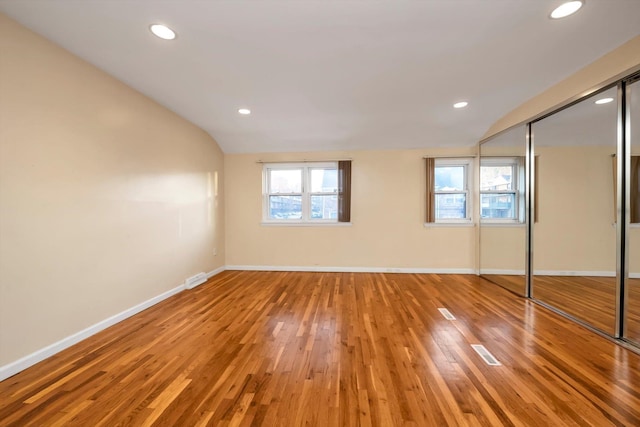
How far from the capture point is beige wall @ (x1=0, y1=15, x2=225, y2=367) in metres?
1.70

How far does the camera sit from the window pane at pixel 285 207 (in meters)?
4.88

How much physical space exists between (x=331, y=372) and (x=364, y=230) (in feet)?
10.3

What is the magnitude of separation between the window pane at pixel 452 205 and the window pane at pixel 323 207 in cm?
199

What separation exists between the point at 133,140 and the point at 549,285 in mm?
5492

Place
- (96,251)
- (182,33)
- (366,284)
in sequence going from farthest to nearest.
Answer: (366,284)
(96,251)
(182,33)

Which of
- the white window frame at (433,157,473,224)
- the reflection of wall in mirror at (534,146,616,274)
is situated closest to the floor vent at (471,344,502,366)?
the reflection of wall in mirror at (534,146,616,274)

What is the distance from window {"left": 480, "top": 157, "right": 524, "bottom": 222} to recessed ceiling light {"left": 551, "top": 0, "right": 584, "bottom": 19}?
6.71ft

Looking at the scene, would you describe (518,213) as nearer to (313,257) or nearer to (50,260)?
(313,257)

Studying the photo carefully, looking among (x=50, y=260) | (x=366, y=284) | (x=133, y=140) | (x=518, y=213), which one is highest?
(x=133, y=140)

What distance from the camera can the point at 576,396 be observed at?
1.48m

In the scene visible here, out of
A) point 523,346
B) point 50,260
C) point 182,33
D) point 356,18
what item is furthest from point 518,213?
point 50,260

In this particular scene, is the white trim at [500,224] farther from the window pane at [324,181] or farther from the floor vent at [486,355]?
the window pane at [324,181]

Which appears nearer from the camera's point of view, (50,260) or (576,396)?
(576,396)

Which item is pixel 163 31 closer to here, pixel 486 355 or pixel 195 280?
pixel 195 280
